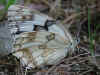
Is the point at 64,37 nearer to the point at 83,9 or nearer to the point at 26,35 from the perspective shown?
the point at 26,35

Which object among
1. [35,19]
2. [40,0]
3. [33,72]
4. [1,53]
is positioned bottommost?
[33,72]

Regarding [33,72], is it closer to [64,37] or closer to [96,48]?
[64,37]

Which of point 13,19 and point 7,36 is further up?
point 13,19

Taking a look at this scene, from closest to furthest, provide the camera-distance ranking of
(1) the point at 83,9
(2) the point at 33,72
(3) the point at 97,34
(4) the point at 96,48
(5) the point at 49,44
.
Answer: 1. (2) the point at 33,72
2. (5) the point at 49,44
3. (4) the point at 96,48
4. (3) the point at 97,34
5. (1) the point at 83,9

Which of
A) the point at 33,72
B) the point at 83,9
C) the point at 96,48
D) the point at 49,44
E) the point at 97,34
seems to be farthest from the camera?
the point at 83,9

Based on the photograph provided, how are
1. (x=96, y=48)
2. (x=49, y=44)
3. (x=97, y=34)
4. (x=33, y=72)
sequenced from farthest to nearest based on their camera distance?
(x=97, y=34)
(x=96, y=48)
(x=49, y=44)
(x=33, y=72)

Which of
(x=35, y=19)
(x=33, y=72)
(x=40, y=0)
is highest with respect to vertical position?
(x=40, y=0)

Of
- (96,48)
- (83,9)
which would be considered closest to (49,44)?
(96,48)

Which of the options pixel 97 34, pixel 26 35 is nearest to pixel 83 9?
pixel 97 34

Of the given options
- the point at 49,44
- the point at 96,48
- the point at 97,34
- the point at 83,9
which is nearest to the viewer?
the point at 49,44

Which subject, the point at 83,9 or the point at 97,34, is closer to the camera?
the point at 97,34
